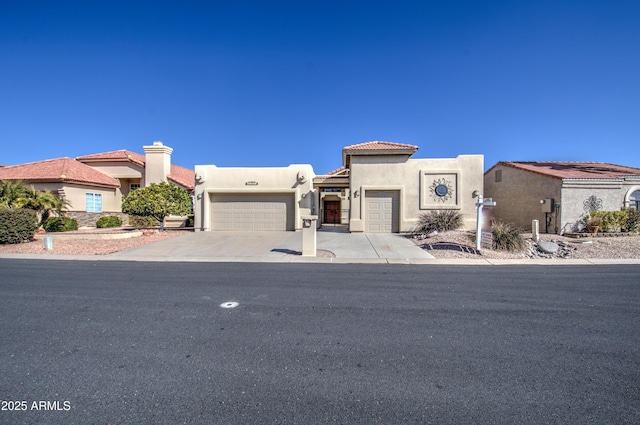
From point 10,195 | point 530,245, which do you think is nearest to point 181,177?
point 10,195

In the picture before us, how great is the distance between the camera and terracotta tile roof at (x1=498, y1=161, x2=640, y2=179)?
1677 centimetres

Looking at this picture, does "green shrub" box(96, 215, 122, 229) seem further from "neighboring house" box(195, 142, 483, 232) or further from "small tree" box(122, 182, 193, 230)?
"neighboring house" box(195, 142, 483, 232)

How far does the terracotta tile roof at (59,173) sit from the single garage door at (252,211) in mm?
9727

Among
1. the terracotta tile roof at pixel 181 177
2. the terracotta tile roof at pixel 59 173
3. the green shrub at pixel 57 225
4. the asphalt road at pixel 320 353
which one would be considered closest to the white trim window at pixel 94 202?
the terracotta tile roof at pixel 59 173

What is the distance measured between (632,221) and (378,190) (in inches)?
479

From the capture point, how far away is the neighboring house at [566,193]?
16141 mm

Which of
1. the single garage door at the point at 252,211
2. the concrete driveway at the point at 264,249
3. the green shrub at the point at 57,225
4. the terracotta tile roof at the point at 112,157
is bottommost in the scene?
the concrete driveway at the point at 264,249

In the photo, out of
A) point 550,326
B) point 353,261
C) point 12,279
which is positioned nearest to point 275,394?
point 550,326

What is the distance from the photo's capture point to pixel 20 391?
2922 millimetres

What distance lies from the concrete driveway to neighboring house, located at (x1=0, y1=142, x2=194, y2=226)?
10.4m

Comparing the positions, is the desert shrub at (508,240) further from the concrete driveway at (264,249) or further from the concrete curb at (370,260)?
the concrete driveway at (264,249)

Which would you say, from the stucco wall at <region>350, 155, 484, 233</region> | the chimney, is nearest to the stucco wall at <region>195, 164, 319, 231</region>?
the stucco wall at <region>350, 155, 484, 233</region>

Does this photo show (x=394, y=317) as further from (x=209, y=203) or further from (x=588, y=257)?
(x=209, y=203)

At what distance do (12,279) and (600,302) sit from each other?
507 inches
